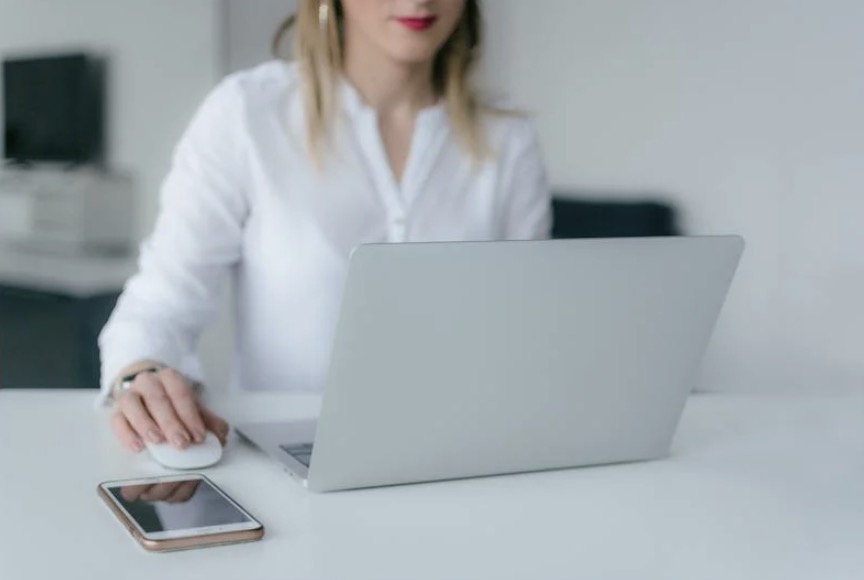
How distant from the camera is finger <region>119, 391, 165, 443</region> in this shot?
0.97m

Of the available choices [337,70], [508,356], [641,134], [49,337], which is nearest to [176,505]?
[508,356]

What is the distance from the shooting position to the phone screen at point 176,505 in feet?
2.51

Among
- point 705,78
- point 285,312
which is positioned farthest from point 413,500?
point 705,78

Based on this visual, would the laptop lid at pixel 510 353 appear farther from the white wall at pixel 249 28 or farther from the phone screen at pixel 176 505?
the white wall at pixel 249 28

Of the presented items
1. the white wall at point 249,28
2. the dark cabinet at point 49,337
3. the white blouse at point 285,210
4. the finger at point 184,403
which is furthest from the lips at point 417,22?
the dark cabinet at point 49,337

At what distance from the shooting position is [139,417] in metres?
0.99

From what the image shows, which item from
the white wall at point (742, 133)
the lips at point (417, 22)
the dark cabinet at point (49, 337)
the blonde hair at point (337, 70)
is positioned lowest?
the dark cabinet at point (49, 337)

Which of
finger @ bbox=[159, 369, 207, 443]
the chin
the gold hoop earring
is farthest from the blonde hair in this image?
finger @ bbox=[159, 369, 207, 443]

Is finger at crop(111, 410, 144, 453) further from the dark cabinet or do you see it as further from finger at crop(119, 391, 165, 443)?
the dark cabinet

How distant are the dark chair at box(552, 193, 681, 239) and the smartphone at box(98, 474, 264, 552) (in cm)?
215

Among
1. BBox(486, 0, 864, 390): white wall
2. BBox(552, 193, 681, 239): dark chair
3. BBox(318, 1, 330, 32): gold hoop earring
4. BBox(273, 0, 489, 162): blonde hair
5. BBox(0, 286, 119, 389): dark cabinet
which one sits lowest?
BBox(0, 286, 119, 389): dark cabinet

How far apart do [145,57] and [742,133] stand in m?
2.15

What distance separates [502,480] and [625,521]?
0.12 m

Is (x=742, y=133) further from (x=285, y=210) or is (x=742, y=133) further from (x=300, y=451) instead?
(x=300, y=451)
